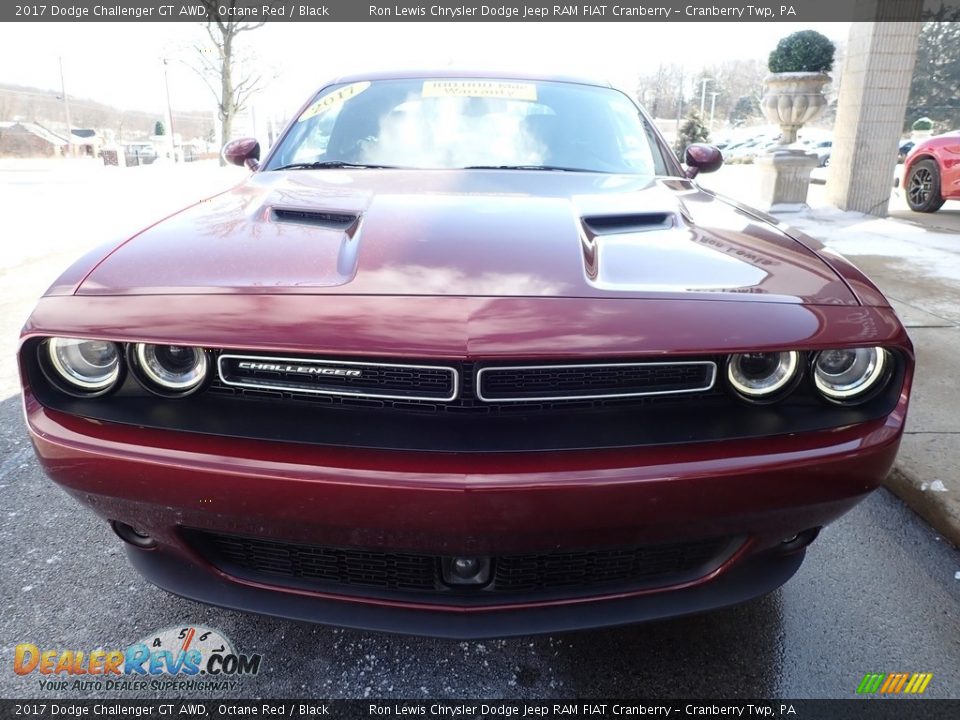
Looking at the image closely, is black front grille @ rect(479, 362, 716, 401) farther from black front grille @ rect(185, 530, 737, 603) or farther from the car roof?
the car roof

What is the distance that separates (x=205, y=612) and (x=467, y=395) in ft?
3.54

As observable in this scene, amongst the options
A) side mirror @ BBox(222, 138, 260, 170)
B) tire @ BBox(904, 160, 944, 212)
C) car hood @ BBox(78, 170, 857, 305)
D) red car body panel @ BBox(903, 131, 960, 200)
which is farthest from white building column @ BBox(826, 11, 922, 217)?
side mirror @ BBox(222, 138, 260, 170)

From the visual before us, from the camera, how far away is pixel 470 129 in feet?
7.93

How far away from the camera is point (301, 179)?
2072 millimetres

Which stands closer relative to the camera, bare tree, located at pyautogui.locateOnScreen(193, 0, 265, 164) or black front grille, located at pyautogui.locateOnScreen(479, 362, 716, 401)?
black front grille, located at pyautogui.locateOnScreen(479, 362, 716, 401)

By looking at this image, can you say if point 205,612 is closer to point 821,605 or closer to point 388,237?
point 388,237

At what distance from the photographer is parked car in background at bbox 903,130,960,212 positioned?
8195 millimetres

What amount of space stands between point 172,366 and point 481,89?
1.76 m

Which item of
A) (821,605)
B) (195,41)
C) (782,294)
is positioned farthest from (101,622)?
(195,41)

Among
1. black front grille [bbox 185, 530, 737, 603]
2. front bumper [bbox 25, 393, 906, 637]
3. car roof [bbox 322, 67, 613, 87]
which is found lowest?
black front grille [bbox 185, 530, 737, 603]

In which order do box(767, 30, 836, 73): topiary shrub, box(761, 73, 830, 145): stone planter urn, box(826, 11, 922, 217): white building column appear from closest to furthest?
1. box(826, 11, 922, 217): white building column
2. box(767, 30, 836, 73): topiary shrub
3. box(761, 73, 830, 145): stone planter urn

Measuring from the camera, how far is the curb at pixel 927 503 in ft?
7.18

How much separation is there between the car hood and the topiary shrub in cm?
868

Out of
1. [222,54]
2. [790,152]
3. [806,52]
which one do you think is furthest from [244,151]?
[222,54]
